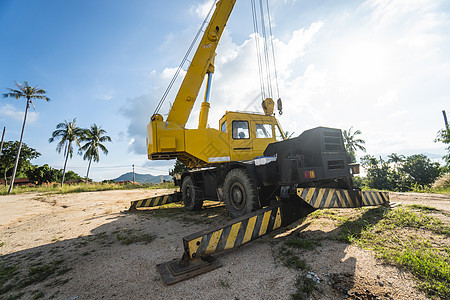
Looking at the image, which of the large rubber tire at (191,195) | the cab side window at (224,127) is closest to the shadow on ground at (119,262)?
the large rubber tire at (191,195)

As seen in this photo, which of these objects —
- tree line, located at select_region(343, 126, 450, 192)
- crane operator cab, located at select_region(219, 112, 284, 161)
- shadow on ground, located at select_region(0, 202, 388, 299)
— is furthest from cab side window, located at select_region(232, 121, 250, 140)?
tree line, located at select_region(343, 126, 450, 192)

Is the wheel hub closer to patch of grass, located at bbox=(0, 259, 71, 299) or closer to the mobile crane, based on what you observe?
the mobile crane

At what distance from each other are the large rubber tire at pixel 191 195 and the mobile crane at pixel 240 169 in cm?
4

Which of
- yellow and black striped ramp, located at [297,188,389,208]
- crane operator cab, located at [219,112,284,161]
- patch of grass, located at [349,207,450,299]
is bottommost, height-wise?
patch of grass, located at [349,207,450,299]

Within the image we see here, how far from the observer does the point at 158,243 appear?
3791mm

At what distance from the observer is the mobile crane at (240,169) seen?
9.69 ft

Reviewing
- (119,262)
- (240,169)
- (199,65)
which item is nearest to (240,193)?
(240,169)

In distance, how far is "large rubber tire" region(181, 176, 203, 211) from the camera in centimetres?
685

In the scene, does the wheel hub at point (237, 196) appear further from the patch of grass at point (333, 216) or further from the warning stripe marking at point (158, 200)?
the warning stripe marking at point (158, 200)

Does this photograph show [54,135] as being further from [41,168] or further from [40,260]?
[40,260]

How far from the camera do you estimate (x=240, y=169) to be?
4.60m

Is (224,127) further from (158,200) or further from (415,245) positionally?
(415,245)

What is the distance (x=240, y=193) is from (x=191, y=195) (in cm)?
305

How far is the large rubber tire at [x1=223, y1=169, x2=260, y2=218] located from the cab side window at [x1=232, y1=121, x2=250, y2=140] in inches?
55.9
